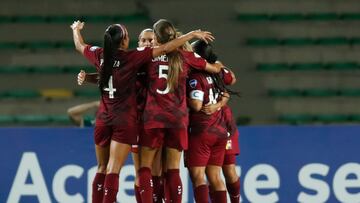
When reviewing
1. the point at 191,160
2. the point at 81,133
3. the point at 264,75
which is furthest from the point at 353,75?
the point at 191,160

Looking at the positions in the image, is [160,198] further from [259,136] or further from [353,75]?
[353,75]

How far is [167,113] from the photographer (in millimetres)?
7129

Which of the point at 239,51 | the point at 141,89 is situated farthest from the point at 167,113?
the point at 239,51

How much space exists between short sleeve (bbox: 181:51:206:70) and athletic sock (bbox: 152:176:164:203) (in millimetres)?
998

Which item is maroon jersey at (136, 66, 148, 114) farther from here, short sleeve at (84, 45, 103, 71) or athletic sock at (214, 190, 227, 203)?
athletic sock at (214, 190, 227, 203)

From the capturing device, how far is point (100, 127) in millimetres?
7180

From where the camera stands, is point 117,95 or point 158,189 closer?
point 117,95

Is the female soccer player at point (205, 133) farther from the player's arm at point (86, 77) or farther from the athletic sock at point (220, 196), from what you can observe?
the player's arm at point (86, 77)

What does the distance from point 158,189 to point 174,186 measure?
441 mm

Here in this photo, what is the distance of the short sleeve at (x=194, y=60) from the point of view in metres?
7.24

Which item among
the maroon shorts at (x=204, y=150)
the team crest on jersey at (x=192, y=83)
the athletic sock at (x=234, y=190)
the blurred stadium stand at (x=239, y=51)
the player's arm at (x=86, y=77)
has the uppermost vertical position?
the blurred stadium stand at (x=239, y=51)

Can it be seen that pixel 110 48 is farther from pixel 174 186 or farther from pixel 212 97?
pixel 174 186

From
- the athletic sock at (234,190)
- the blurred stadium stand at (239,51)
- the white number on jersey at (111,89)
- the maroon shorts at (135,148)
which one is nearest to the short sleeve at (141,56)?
the white number on jersey at (111,89)

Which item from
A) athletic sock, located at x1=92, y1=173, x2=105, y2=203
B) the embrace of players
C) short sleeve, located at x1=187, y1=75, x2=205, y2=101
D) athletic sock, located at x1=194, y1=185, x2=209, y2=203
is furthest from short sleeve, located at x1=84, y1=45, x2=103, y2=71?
athletic sock, located at x1=194, y1=185, x2=209, y2=203
